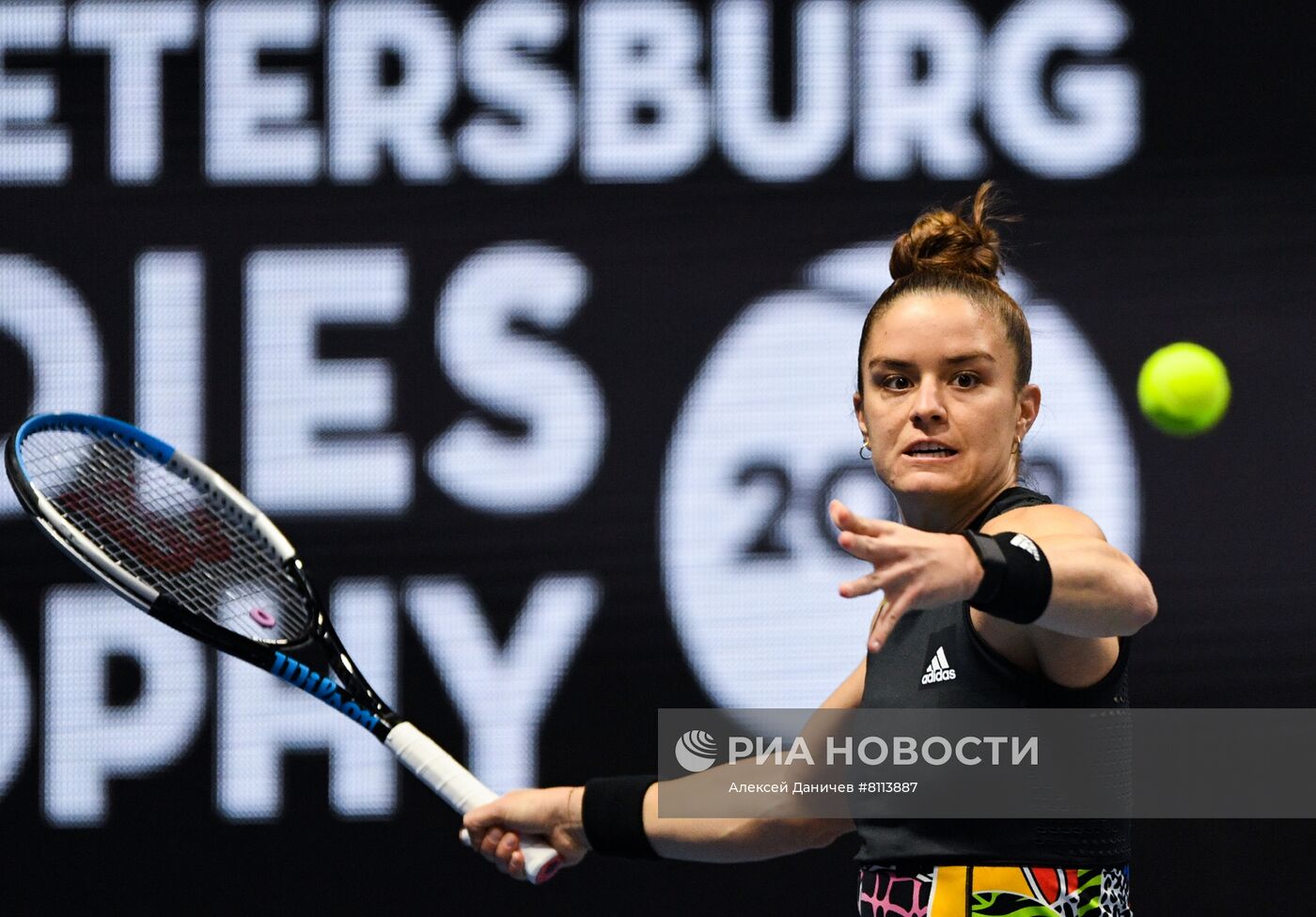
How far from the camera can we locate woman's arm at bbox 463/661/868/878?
2.30 metres

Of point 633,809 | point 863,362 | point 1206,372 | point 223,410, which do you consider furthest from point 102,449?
point 1206,372

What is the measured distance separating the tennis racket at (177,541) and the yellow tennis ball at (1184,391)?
1.50m

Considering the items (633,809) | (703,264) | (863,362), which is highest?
(703,264)

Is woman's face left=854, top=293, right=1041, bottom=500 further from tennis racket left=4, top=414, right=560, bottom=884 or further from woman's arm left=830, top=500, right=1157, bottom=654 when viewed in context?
tennis racket left=4, top=414, right=560, bottom=884

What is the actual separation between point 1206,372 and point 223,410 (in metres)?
1.98

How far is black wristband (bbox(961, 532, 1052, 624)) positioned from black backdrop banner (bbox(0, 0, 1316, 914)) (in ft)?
5.77

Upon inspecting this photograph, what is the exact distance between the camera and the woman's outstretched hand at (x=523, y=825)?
2.31 metres

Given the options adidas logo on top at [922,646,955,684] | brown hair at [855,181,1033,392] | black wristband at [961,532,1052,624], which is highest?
brown hair at [855,181,1033,392]

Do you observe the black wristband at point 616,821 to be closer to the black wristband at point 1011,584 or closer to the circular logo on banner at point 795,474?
the black wristband at point 1011,584

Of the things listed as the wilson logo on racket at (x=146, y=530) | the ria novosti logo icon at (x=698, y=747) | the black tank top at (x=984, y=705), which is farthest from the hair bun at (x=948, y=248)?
the ria novosti logo icon at (x=698, y=747)

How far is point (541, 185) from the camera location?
11.8ft

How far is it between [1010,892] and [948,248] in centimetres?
85

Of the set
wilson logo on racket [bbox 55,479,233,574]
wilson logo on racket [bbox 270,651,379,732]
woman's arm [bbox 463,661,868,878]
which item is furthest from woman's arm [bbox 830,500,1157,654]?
wilson logo on racket [bbox 55,479,233,574]

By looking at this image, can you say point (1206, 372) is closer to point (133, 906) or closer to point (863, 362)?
point (863, 362)
